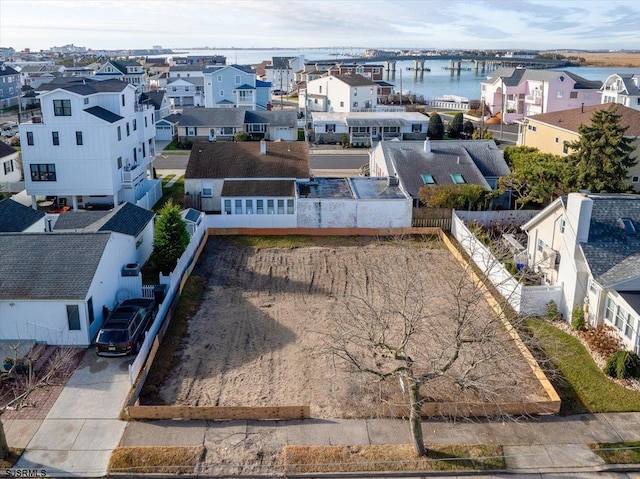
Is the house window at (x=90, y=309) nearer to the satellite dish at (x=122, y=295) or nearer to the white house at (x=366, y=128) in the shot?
the satellite dish at (x=122, y=295)

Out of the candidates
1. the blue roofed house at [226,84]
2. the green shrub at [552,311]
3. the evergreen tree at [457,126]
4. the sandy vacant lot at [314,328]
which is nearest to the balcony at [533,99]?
the evergreen tree at [457,126]

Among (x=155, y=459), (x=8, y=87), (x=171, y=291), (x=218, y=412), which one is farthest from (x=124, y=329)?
(x=8, y=87)

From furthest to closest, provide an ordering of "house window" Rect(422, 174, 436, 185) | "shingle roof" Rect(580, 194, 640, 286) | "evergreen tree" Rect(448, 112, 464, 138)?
"evergreen tree" Rect(448, 112, 464, 138) → "house window" Rect(422, 174, 436, 185) → "shingle roof" Rect(580, 194, 640, 286)

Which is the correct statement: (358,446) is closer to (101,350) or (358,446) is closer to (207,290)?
(101,350)

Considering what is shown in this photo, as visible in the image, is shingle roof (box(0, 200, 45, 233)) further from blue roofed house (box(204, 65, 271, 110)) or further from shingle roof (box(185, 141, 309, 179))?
blue roofed house (box(204, 65, 271, 110))

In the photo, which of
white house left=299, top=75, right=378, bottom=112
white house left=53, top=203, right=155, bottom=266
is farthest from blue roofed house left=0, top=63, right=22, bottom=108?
white house left=53, top=203, right=155, bottom=266

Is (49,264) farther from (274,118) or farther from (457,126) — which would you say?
(457,126)

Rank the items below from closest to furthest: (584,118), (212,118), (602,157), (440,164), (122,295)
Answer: (122,295) < (602,157) < (440,164) < (584,118) < (212,118)
